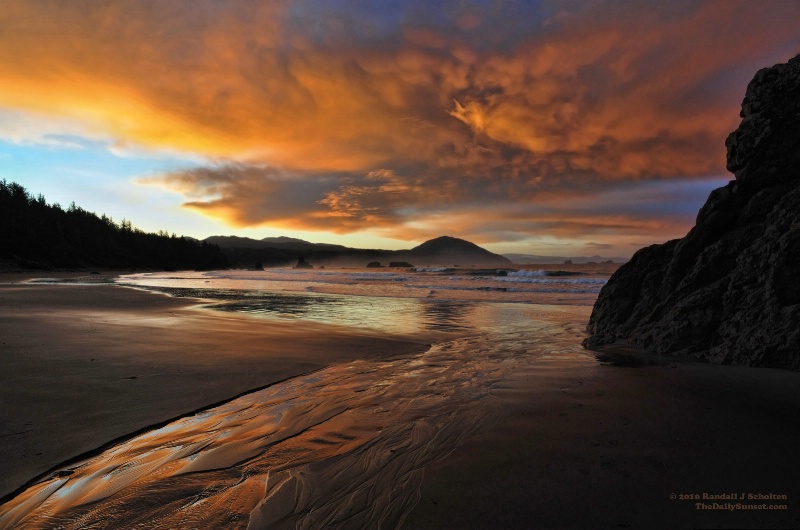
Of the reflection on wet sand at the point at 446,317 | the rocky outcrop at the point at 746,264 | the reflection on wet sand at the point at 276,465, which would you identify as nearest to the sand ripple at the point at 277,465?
the reflection on wet sand at the point at 276,465

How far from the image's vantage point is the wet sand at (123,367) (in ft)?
11.8

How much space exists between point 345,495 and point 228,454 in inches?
51.0

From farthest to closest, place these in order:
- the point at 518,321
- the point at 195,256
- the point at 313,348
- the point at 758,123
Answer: the point at 195,256 → the point at 518,321 → the point at 313,348 → the point at 758,123

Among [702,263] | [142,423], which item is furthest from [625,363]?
[142,423]

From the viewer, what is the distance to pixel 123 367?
19.1 ft

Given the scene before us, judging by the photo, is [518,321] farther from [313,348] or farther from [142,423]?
[142,423]

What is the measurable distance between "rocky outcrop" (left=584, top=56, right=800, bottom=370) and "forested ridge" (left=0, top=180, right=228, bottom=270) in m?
73.3

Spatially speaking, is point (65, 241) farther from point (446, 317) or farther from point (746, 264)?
point (746, 264)

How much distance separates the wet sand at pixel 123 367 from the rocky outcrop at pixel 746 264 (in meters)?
5.19

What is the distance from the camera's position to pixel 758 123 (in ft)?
24.3

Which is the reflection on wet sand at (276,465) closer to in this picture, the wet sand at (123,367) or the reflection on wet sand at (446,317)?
the wet sand at (123,367)

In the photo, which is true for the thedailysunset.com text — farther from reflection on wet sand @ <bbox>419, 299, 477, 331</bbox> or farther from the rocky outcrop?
reflection on wet sand @ <bbox>419, 299, 477, 331</bbox>

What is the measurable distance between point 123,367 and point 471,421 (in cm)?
541

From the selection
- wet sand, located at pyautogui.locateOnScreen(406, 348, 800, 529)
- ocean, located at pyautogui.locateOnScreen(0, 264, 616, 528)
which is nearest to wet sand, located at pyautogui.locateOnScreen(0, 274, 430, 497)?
ocean, located at pyautogui.locateOnScreen(0, 264, 616, 528)
